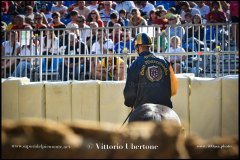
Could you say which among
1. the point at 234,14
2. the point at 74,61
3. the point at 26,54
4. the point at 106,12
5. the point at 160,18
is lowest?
the point at 74,61

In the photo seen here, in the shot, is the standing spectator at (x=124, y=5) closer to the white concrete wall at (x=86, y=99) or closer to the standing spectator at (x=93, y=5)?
the standing spectator at (x=93, y=5)

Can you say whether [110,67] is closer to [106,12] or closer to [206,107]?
[206,107]

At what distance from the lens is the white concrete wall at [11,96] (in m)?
12.2

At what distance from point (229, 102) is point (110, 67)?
255 centimetres

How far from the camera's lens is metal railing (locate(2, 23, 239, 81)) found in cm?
1247

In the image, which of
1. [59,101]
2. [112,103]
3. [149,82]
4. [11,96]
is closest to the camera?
[149,82]

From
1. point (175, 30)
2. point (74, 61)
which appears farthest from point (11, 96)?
point (175, 30)

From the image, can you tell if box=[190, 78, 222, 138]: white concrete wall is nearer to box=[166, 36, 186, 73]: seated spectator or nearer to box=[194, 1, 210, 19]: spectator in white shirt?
box=[166, 36, 186, 73]: seated spectator

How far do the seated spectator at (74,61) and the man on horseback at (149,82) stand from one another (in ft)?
10.0

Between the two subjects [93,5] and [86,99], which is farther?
[93,5]

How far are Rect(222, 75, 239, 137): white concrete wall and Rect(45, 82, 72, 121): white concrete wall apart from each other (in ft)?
9.04

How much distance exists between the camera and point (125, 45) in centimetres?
1283

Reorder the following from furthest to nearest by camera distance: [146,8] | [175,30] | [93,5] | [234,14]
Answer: [93,5], [146,8], [175,30], [234,14]

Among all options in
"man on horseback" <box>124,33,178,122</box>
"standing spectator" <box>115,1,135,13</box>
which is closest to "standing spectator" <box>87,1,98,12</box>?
"standing spectator" <box>115,1,135,13</box>
